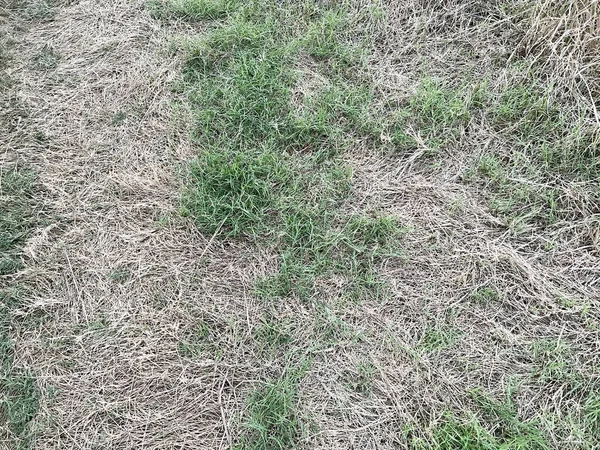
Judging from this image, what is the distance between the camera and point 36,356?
72.7 inches

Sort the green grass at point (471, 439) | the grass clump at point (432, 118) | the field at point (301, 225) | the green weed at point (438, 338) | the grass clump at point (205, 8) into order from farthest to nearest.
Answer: the grass clump at point (205, 8) < the grass clump at point (432, 118) < the green weed at point (438, 338) < the field at point (301, 225) < the green grass at point (471, 439)

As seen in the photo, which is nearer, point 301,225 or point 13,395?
point 13,395

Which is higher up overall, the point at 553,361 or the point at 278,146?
the point at 278,146

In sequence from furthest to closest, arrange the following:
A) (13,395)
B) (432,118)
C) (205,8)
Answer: (205,8) → (432,118) → (13,395)

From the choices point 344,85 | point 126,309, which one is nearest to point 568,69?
point 344,85

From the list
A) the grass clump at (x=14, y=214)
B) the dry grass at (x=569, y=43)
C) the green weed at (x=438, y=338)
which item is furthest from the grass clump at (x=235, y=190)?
the dry grass at (x=569, y=43)

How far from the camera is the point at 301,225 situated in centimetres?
211

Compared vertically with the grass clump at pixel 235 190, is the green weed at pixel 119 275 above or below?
below

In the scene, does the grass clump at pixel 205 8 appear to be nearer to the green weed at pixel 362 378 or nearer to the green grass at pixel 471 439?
the green weed at pixel 362 378

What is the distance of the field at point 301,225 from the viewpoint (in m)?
1.75

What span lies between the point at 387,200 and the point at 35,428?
164 cm

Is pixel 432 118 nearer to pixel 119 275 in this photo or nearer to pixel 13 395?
pixel 119 275

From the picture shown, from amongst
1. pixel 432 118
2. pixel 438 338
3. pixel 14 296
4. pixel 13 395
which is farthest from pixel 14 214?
pixel 432 118

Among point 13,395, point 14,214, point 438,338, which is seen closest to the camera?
point 13,395
